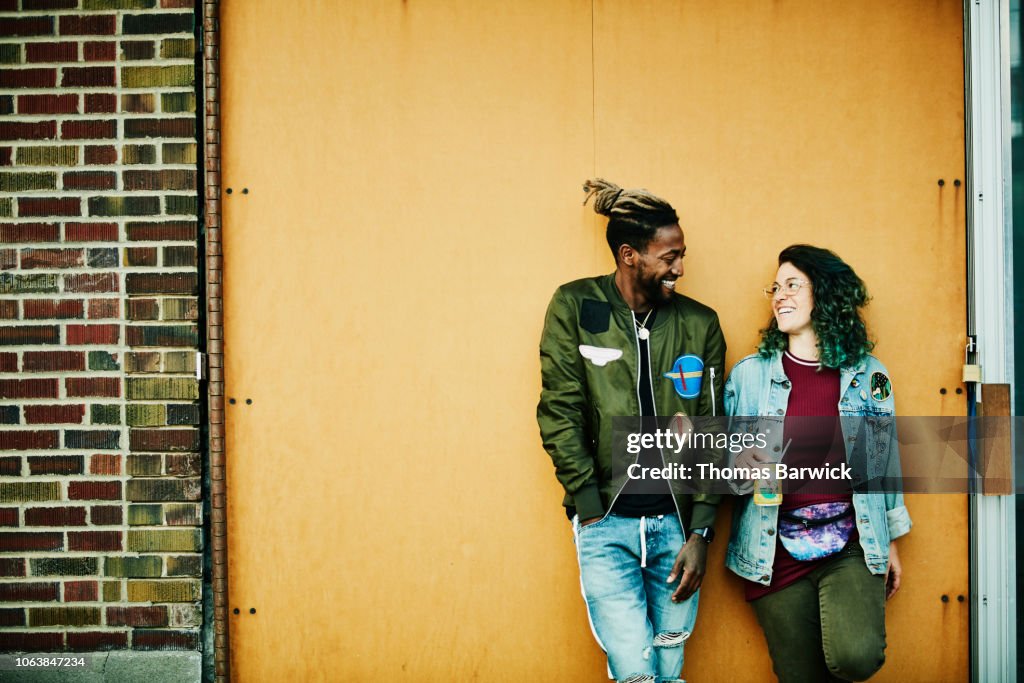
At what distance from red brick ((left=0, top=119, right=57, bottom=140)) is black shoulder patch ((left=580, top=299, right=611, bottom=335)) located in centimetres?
246

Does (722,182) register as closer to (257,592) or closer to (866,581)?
(866,581)

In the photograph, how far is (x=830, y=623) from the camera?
2912 millimetres

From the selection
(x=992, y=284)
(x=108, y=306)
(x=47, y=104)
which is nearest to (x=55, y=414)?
(x=108, y=306)

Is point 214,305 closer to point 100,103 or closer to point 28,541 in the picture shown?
point 100,103

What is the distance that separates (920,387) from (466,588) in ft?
7.37

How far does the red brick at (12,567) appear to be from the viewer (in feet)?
11.1

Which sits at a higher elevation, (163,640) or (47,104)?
(47,104)

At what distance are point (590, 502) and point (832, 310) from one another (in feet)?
4.11

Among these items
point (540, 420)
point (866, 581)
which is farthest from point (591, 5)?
point (866, 581)

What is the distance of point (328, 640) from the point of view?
3.49m

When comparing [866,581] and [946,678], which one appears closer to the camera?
[866,581]

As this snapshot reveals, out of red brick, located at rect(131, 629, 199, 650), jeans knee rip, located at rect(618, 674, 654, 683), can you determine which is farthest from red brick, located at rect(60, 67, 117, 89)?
jeans knee rip, located at rect(618, 674, 654, 683)

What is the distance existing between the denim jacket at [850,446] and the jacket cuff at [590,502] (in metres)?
0.67

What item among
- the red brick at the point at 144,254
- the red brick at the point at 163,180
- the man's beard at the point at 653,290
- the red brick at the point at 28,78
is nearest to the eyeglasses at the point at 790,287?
the man's beard at the point at 653,290
